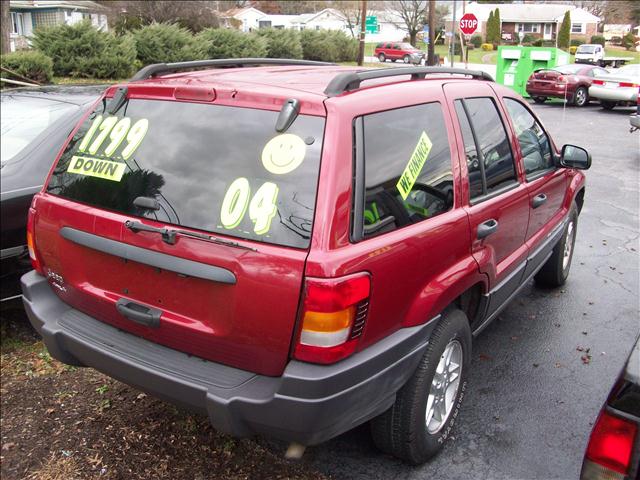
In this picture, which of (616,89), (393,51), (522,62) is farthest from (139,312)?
(393,51)

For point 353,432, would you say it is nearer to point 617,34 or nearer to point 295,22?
point 617,34

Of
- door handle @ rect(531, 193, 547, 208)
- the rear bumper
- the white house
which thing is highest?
the white house

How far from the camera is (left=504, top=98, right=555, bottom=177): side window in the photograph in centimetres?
404

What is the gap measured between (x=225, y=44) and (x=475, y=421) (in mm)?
26631

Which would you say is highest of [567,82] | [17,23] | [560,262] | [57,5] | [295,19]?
[295,19]

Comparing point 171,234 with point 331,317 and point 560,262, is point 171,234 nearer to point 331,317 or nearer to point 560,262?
point 331,317

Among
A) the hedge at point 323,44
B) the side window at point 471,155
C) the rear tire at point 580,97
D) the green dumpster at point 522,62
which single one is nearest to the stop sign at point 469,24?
the green dumpster at point 522,62

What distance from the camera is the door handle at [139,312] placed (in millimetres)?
2637

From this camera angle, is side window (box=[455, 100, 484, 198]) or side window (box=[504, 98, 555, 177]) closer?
side window (box=[455, 100, 484, 198])

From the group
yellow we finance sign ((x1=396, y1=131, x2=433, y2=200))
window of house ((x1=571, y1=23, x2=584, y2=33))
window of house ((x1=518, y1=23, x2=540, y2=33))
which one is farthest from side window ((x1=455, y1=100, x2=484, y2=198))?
window of house ((x1=518, y1=23, x2=540, y2=33))

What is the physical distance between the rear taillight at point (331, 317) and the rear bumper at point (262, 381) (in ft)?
0.20

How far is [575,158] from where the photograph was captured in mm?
4344

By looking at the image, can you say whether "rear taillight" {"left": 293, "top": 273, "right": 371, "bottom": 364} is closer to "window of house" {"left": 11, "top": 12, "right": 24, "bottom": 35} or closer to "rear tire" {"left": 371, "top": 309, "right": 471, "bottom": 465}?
"rear tire" {"left": 371, "top": 309, "right": 471, "bottom": 465}

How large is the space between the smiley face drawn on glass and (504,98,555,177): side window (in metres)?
2.05
